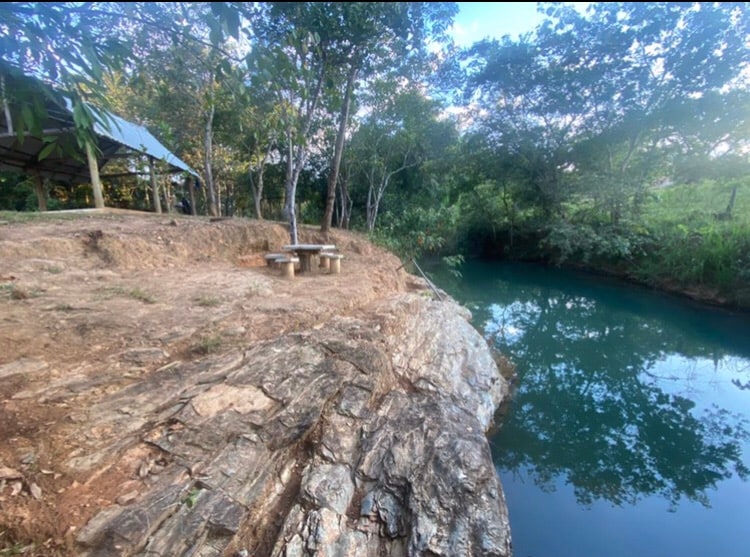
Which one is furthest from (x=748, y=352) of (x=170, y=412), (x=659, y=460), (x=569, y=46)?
(x=569, y=46)

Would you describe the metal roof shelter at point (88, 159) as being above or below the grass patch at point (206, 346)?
above

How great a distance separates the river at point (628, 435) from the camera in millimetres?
3387

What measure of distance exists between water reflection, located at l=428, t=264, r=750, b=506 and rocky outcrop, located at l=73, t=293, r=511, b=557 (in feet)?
5.05

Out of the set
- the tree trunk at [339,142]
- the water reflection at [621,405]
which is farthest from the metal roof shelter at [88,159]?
the water reflection at [621,405]

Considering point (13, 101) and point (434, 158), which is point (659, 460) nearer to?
point (13, 101)

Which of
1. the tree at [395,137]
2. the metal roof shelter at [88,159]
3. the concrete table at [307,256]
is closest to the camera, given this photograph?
the concrete table at [307,256]

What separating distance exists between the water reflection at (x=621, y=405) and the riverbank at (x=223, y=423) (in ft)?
3.42

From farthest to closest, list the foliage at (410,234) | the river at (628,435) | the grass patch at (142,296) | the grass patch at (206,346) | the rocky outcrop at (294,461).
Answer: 1. the foliage at (410,234)
2. the grass patch at (142,296)
3. the river at (628,435)
4. the grass patch at (206,346)
5. the rocky outcrop at (294,461)

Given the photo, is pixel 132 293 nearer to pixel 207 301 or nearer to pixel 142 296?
pixel 142 296

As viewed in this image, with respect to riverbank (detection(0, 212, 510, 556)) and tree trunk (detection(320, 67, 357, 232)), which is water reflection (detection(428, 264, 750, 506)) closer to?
riverbank (detection(0, 212, 510, 556))

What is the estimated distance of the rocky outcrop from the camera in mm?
2111

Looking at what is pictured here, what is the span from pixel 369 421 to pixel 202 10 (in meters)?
3.07

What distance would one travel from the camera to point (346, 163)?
1381 centimetres

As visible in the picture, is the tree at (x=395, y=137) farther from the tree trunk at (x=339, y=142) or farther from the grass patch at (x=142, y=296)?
the grass patch at (x=142, y=296)
